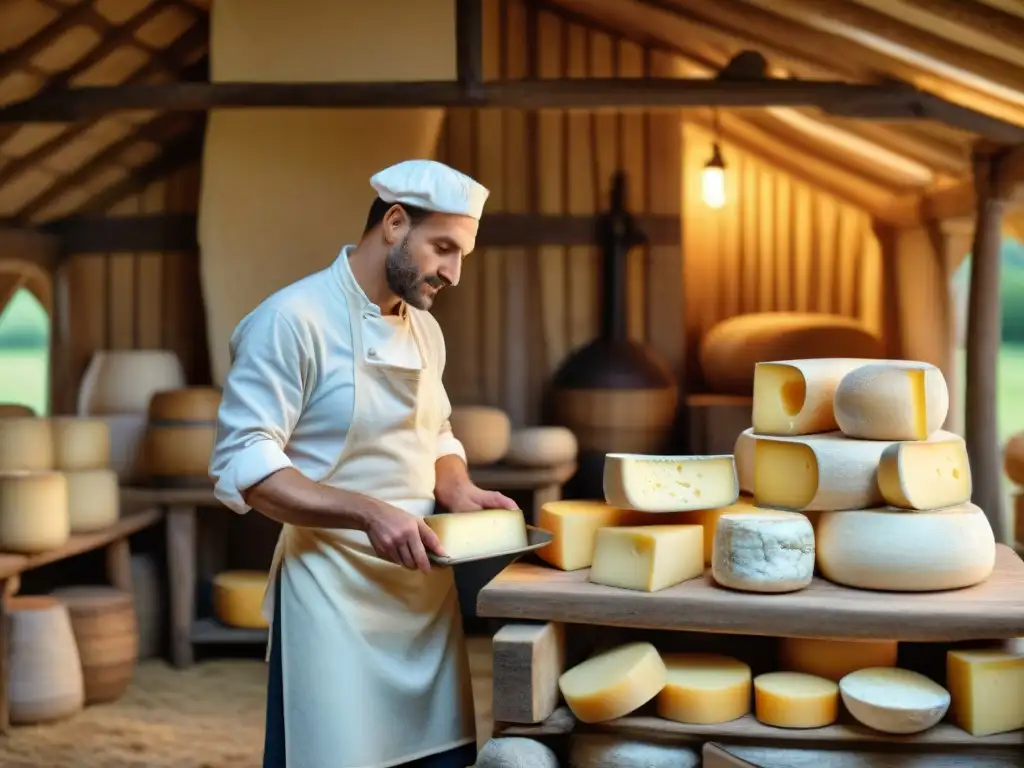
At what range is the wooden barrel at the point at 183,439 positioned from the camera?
5066 mm

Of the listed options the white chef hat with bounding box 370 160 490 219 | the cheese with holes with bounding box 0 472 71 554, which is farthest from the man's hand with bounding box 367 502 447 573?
the cheese with holes with bounding box 0 472 71 554

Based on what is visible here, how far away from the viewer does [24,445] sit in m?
4.54

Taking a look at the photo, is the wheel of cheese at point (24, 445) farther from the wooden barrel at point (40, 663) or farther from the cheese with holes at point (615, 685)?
the cheese with holes at point (615, 685)

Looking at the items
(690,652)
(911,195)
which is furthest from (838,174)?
(690,652)

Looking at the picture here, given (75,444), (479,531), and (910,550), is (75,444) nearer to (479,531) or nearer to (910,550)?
(479,531)

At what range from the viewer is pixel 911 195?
6.15 m

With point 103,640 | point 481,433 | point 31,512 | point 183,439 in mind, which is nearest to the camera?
point 31,512

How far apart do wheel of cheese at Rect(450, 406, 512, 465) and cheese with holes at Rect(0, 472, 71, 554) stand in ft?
5.43

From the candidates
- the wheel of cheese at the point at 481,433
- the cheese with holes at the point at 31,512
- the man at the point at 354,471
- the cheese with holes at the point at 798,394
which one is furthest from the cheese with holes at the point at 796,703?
the wheel of cheese at the point at 481,433

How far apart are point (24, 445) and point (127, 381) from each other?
1196 mm

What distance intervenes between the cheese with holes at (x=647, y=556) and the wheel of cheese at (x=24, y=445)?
10.4ft

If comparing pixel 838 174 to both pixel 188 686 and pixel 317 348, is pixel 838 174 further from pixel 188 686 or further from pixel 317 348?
pixel 317 348

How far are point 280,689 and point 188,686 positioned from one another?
2.85 metres

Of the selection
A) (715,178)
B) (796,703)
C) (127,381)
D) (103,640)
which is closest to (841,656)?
(796,703)
